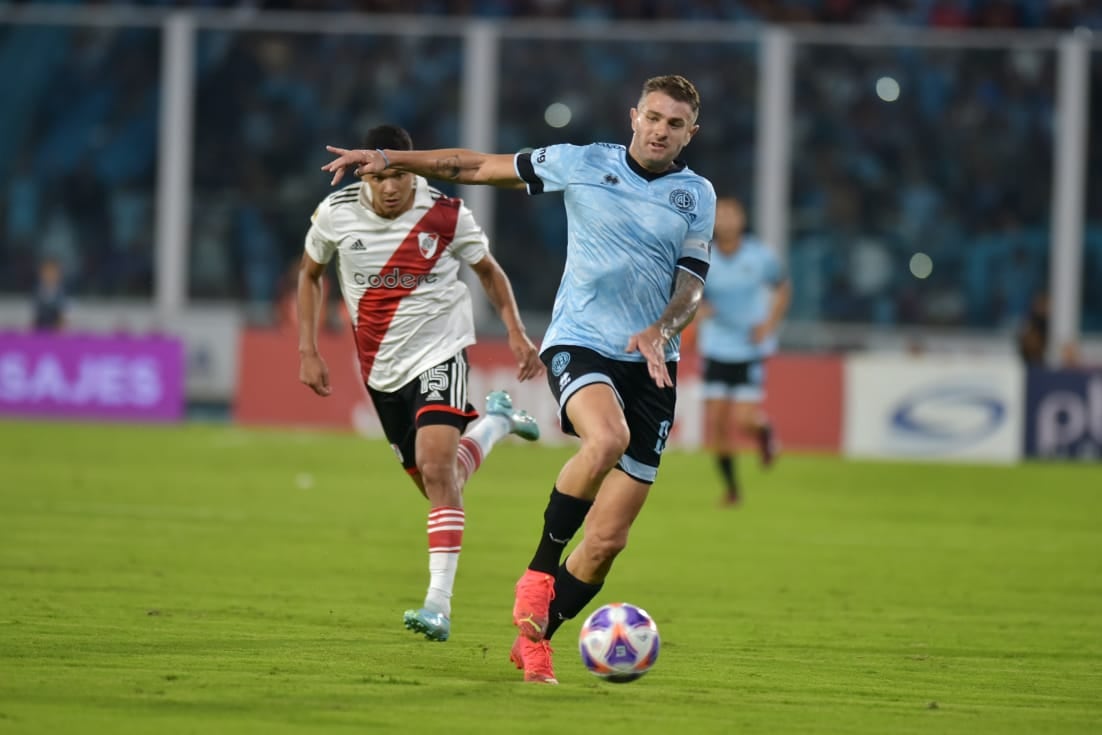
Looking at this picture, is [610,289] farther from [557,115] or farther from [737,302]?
[557,115]

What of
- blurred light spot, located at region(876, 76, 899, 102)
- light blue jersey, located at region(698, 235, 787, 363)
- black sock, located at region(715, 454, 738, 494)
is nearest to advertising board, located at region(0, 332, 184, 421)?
light blue jersey, located at region(698, 235, 787, 363)

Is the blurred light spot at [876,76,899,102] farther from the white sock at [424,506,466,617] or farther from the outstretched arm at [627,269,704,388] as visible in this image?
the outstretched arm at [627,269,704,388]

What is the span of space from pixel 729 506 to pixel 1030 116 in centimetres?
1158

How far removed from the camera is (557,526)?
6836 mm

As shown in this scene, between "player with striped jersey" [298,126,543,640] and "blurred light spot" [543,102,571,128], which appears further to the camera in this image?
"blurred light spot" [543,102,571,128]

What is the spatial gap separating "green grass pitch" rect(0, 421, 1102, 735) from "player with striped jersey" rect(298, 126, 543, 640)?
40.9 inches

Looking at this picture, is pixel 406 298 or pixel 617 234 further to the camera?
pixel 406 298

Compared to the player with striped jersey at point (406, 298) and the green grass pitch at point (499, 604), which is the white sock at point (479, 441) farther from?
the green grass pitch at point (499, 604)

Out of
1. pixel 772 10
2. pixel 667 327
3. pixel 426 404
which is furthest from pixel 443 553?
pixel 772 10

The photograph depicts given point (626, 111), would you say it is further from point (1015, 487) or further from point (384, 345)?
point (384, 345)

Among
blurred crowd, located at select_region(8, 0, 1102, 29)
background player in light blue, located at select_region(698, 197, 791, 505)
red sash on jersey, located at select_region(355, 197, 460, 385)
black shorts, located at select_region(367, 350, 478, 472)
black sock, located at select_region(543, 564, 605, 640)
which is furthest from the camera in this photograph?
blurred crowd, located at select_region(8, 0, 1102, 29)

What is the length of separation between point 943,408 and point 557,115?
7.97 m

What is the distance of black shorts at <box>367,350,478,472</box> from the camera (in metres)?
8.32

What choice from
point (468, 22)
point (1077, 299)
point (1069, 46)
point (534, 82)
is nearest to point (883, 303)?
point (1077, 299)
